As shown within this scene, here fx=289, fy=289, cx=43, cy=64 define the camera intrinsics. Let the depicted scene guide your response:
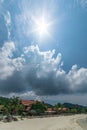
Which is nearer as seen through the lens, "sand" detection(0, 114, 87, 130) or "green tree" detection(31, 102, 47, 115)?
"sand" detection(0, 114, 87, 130)

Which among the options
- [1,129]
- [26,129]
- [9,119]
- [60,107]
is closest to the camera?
[1,129]

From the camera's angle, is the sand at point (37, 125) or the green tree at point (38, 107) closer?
the sand at point (37, 125)

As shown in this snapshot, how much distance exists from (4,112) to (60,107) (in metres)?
79.9

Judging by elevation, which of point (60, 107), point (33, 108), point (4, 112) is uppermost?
point (60, 107)

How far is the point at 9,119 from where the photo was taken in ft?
222

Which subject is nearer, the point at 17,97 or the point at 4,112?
the point at 4,112

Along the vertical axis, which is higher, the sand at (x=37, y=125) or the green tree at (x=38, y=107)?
the green tree at (x=38, y=107)

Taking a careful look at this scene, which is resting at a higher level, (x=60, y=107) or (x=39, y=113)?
(x=60, y=107)

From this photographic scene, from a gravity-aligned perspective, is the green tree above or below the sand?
above

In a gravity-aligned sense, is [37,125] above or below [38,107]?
below

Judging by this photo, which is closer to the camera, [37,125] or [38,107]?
[37,125]

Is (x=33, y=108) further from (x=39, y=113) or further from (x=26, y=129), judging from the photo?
(x=26, y=129)

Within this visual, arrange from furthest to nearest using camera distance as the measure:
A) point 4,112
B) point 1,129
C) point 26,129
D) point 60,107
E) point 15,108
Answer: point 60,107, point 15,108, point 4,112, point 26,129, point 1,129

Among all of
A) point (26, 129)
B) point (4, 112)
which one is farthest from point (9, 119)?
point (4, 112)
